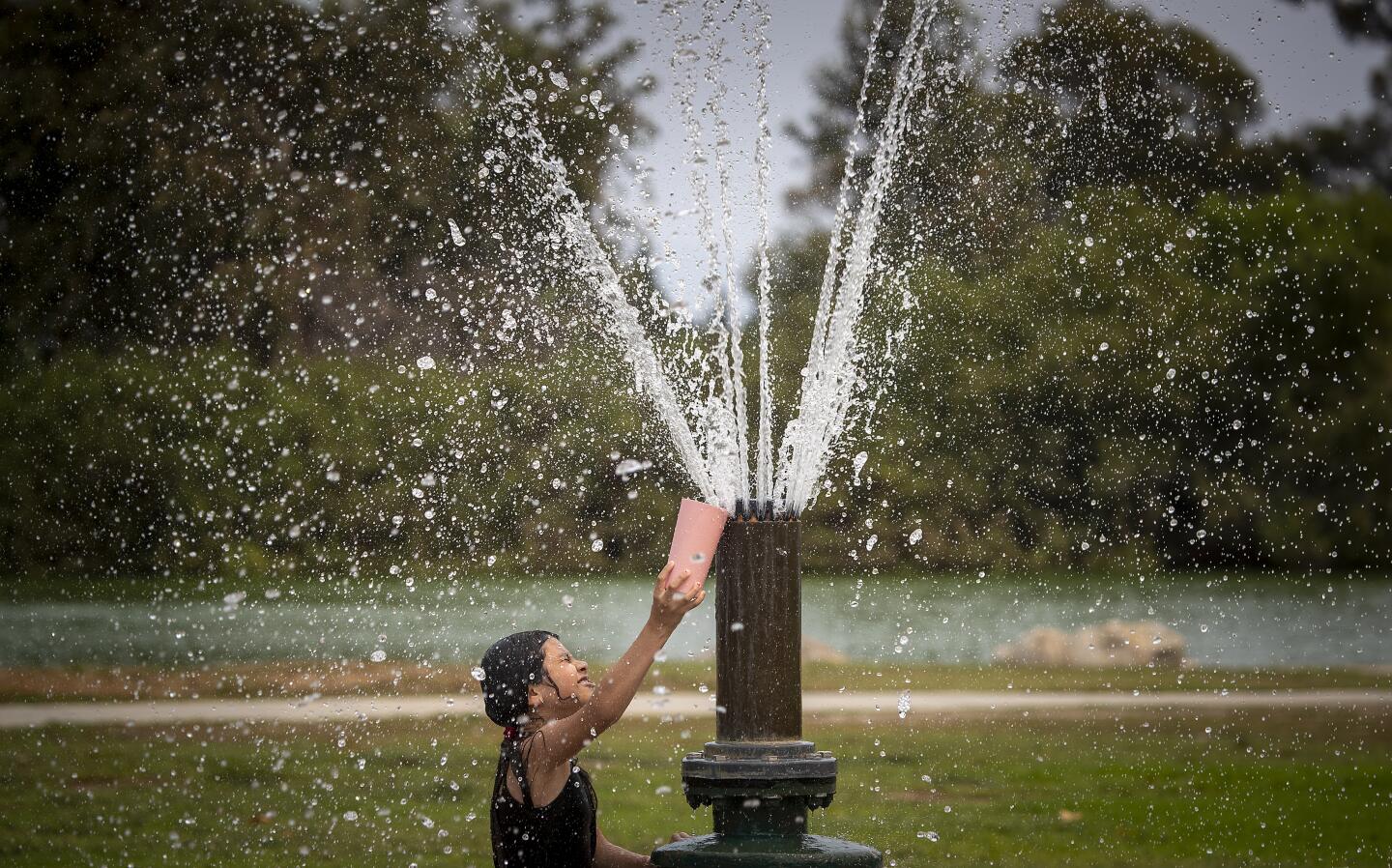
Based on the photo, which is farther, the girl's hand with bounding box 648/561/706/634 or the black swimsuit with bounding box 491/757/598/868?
the black swimsuit with bounding box 491/757/598/868

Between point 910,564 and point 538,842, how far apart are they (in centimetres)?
1685

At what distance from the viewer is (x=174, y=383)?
18203mm

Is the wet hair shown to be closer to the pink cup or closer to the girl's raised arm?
the girl's raised arm

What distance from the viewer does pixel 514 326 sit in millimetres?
20281

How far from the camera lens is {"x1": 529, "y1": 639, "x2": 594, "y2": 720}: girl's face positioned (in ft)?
11.6

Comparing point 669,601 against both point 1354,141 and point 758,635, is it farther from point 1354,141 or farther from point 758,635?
point 1354,141

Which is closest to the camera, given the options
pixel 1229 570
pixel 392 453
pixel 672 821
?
pixel 672 821

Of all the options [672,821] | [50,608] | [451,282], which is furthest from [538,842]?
[451,282]

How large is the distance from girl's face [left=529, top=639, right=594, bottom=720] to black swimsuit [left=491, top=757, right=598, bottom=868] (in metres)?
0.13

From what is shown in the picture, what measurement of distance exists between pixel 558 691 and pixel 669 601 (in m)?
0.44

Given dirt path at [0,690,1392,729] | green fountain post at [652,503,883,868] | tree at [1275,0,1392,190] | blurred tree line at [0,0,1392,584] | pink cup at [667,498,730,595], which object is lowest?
dirt path at [0,690,1392,729]

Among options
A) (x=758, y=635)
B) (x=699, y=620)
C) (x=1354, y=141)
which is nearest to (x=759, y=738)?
(x=758, y=635)

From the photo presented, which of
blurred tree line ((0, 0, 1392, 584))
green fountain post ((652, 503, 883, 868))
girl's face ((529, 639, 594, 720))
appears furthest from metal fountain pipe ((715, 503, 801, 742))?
blurred tree line ((0, 0, 1392, 584))

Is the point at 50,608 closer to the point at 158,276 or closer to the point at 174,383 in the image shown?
the point at 174,383
